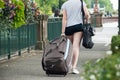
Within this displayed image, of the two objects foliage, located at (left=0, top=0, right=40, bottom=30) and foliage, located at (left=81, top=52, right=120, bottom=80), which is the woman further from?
foliage, located at (left=81, top=52, right=120, bottom=80)

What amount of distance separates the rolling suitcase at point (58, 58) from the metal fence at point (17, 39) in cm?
238

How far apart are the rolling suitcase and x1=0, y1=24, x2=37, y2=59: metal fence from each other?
2376 mm

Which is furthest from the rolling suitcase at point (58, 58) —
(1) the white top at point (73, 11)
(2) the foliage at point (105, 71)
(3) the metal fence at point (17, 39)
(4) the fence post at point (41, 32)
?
(4) the fence post at point (41, 32)

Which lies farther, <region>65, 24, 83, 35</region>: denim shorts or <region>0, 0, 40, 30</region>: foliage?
<region>65, 24, 83, 35</region>: denim shorts

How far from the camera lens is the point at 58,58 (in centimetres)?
858

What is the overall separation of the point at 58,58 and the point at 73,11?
1183 millimetres

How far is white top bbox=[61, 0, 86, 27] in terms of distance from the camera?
30.6 feet

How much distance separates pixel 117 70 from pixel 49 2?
2449 inches

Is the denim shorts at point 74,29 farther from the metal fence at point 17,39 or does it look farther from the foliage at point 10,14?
the metal fence at point 17,39

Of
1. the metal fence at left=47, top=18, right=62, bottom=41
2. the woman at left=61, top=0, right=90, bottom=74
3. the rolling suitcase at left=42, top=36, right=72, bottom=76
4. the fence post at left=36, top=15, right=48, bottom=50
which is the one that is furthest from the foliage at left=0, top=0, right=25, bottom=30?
the metal fence at left=47, top=18, right=62, bottom=41

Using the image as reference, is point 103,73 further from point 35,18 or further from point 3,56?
point 35,18

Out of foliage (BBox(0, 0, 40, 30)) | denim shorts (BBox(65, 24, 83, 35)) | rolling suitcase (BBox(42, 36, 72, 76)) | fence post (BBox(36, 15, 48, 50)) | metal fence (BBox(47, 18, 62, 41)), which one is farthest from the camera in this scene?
metal fence (BBox(47, 18, 62, 41))

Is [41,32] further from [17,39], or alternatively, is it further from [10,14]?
[10,14]

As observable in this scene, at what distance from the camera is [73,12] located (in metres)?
9.32
